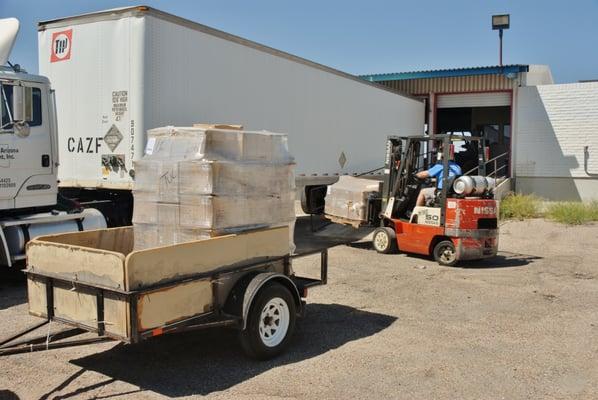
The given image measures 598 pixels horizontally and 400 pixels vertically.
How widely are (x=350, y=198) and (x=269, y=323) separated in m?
7.39

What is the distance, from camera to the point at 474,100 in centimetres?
2311

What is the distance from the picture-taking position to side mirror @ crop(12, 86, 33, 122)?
785 centimetres

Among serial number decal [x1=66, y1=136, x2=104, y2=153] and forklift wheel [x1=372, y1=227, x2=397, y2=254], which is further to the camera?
forklift wheel [x1=372, y1=227, x2=397, y2=254]

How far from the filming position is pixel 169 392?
4.59 m

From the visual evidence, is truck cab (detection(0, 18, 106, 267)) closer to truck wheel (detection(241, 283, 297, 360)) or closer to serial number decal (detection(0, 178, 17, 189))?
serial number decal (detection(0, 178, 17, 189))

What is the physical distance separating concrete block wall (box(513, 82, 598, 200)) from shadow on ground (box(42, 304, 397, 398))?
54.7ft

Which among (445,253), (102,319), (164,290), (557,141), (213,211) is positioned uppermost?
(557,141)

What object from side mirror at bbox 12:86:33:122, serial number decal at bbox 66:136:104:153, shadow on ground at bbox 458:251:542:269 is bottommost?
shadow on ground at bbox 458:251:542:269

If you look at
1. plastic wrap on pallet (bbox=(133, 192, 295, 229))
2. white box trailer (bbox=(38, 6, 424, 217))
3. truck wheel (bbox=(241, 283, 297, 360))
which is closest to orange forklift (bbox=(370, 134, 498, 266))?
white box trailer (bbox=(38, 6, 424, 217))

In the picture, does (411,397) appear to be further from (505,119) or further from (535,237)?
(505,119)

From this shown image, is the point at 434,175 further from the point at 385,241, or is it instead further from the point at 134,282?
the point at 134,282

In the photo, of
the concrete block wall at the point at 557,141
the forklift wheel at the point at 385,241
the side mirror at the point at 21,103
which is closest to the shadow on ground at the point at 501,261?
the forklift wheel at the point at 385,241

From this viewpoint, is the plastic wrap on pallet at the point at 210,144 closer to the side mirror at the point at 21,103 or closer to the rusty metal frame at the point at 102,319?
the rusty metal frame at the point at 102,319

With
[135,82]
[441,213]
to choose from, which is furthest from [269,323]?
[441,213]
